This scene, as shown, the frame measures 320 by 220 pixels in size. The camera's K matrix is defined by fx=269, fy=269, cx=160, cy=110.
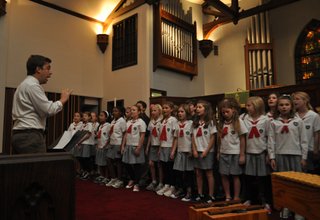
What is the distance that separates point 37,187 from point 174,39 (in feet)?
21.7

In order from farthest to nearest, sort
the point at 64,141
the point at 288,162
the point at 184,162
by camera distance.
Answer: the point at 184,162 < the point at 288,162 < the point at 64,141

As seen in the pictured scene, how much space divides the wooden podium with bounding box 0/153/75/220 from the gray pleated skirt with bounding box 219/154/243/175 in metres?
2.62

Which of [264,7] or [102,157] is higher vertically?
[264,7]

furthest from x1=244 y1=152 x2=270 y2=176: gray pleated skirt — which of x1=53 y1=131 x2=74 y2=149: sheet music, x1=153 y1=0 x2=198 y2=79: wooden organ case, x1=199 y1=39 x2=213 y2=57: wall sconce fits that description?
x1=199 y1=39 x2=213 y2=57: wall sconce

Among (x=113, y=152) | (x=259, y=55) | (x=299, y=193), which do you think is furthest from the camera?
(x=259, y=55)

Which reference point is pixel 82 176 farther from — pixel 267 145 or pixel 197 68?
pixel 197 68

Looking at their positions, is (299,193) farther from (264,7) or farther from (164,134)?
(264,7)

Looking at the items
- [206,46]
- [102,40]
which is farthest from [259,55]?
[102,40]

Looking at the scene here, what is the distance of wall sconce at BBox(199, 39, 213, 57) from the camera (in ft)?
25.3

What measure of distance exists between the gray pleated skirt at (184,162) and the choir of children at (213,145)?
1 centimetres

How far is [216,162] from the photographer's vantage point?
353 cm

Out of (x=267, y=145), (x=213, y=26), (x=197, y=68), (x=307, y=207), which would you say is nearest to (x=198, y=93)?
(x=197, y=68)

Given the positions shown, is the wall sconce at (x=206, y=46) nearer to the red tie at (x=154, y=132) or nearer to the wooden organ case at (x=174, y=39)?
the wooden organ case at (x=174, y=39)

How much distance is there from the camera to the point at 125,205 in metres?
3.11
